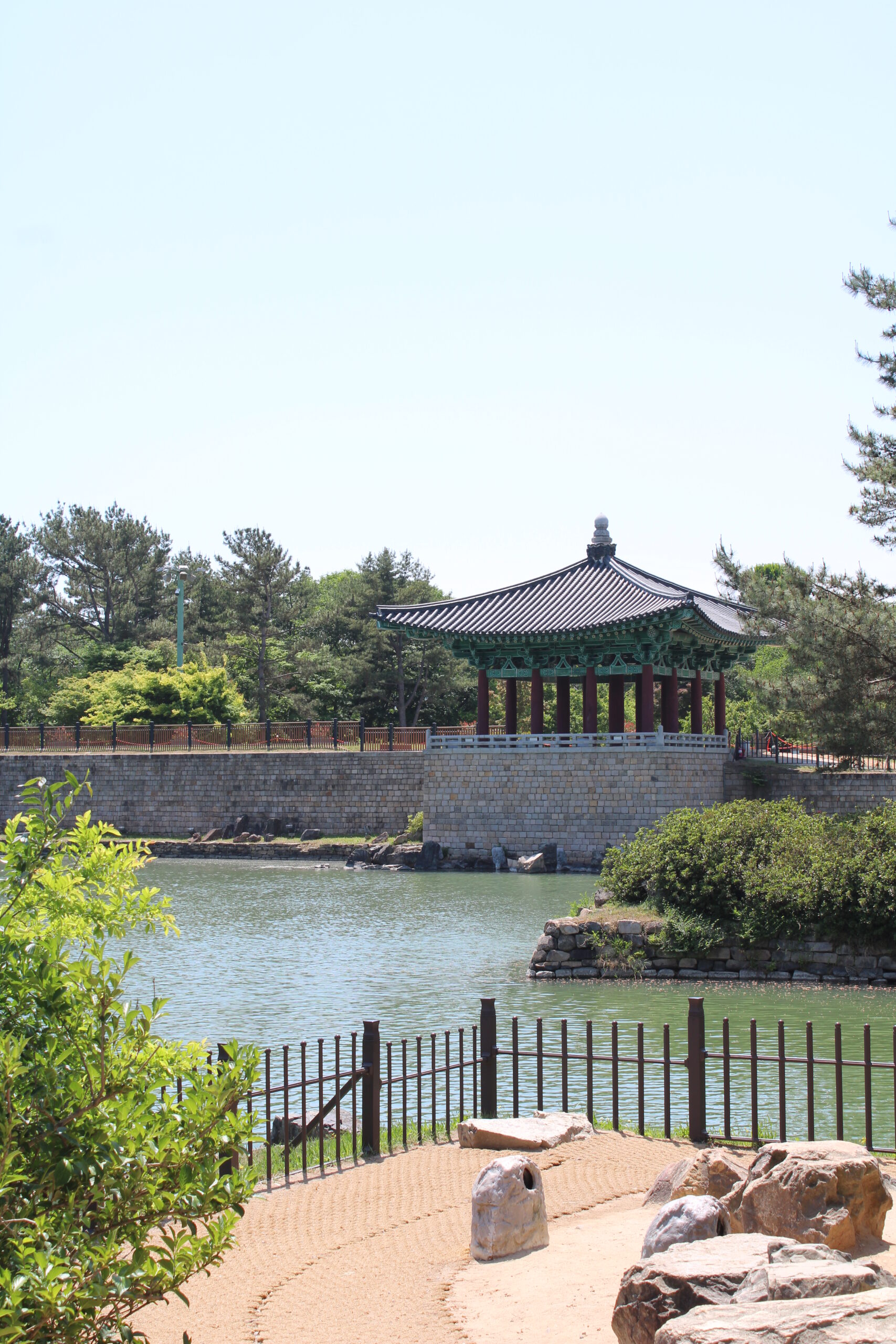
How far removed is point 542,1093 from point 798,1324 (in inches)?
238

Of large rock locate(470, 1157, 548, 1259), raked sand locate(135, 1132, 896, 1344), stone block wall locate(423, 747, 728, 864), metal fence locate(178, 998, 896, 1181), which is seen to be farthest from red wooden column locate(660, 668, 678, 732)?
large rock locate(470, 1157, 548, 1259)

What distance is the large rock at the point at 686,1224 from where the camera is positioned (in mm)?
5465

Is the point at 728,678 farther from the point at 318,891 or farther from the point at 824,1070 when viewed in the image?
the point at 824,1070

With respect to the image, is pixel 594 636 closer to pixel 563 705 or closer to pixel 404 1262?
pixel 563 705

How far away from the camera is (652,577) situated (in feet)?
115

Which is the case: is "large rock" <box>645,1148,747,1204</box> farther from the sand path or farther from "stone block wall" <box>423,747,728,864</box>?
"stone block wall" <box>423,747,728,864</box>

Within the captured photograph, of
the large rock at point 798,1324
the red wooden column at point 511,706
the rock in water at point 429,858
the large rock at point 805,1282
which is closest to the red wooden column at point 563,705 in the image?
the red wooden column at point 511,706

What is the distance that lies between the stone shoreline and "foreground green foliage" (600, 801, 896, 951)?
204 millimetres

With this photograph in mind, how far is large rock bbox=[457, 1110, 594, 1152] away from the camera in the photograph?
8.30 meters

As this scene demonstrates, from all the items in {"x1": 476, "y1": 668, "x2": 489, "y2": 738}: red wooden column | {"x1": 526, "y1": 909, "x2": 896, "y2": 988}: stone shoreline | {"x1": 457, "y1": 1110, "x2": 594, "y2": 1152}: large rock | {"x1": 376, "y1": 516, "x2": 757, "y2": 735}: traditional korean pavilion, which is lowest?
{"x1": 526, "y1": 909, "x2": 896, "y2": 988}: stone shoreline

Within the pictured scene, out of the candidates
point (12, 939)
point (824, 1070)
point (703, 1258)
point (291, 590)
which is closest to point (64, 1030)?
point (12, 939)

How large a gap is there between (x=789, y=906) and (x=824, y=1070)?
13.2 ft

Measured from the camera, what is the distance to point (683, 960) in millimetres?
16406

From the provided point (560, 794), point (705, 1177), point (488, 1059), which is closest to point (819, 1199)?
point (705, 1177)
